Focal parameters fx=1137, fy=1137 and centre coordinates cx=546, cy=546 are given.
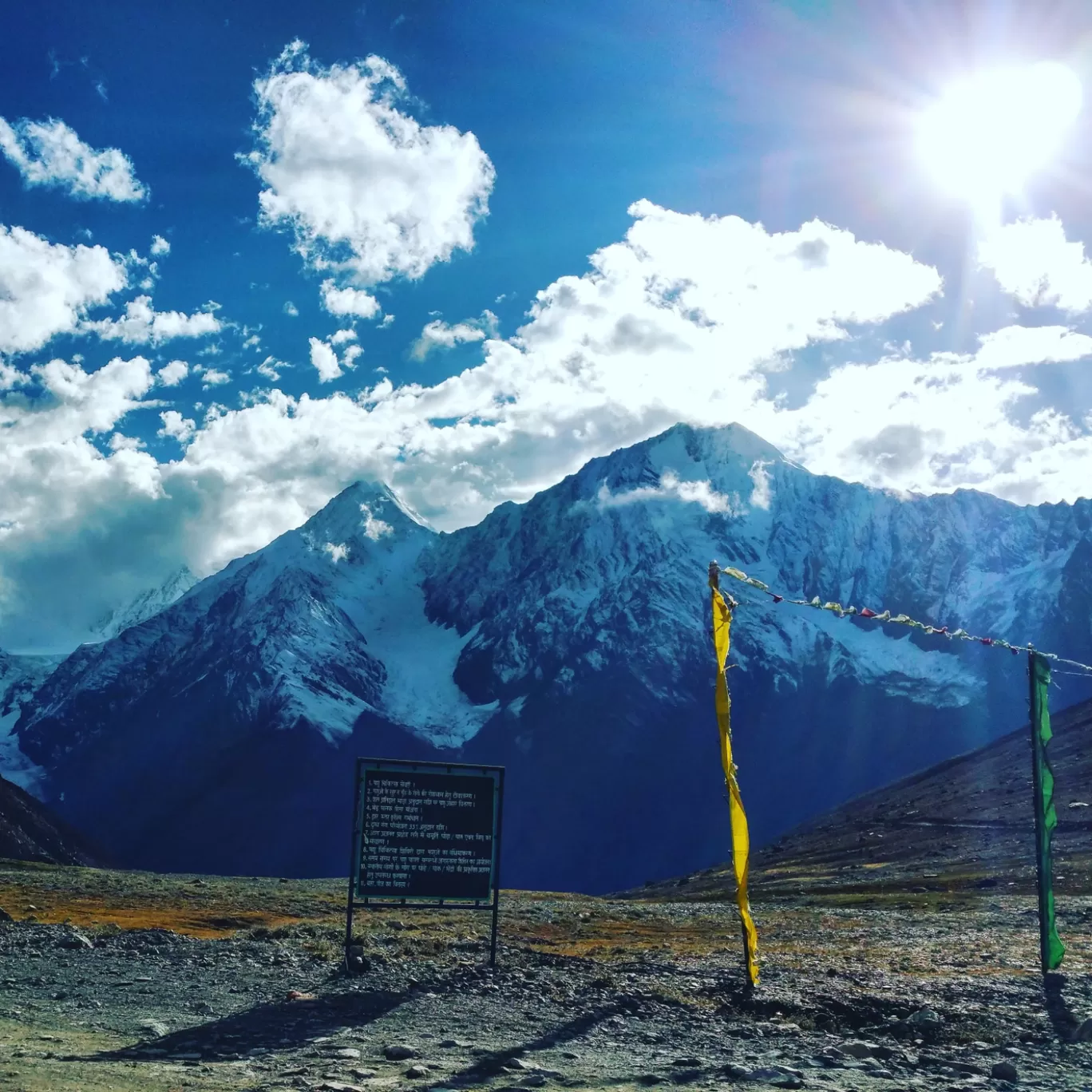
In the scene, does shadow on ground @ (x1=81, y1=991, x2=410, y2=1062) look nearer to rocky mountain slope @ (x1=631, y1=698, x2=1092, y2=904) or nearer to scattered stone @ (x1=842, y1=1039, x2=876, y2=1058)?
scattered stone @ (x1=842, y1=1039, x2=876, y2=1058)

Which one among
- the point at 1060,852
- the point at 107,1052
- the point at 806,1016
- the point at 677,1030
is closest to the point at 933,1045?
the point at 806,1016

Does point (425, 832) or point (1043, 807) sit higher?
point (1043, 807)

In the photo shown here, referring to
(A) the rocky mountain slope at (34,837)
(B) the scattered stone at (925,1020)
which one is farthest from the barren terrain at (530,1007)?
(A) the rocky mountain slope at (34,837)

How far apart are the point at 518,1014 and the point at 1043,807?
14.6m

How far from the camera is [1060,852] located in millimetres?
101938

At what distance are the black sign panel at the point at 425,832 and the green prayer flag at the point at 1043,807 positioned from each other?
13191mm

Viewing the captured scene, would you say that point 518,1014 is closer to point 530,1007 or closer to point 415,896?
point 530,1007

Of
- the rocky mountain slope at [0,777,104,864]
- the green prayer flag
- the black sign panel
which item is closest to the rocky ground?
the green prayer flag

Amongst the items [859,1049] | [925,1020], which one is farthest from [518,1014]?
[925,1020]

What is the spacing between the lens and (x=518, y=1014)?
70.5 feet

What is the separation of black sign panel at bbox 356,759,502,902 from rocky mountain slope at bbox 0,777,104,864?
133836mm

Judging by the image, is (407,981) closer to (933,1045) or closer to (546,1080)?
(546,1080)

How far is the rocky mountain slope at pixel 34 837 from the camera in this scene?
152 metres

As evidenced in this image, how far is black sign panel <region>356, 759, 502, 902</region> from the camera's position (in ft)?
93.1
